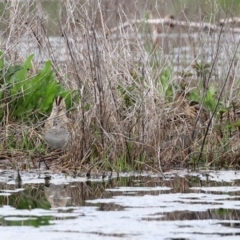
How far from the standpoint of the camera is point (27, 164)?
802 centimetres

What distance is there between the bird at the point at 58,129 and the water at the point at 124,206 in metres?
0.64

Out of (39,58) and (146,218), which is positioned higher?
(39,58)

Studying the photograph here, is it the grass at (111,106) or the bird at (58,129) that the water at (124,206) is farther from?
the bird at (58,129)

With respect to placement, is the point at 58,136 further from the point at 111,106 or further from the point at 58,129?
the point at 111,106

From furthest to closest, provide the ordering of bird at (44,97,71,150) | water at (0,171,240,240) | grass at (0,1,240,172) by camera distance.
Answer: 1. bird at (44,97,71,150)
2. grass at (0,1,240,172)
3. water at (0,171,240,240)

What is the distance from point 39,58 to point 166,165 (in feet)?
11.1

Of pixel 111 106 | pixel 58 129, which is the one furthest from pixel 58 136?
pixel 111 106

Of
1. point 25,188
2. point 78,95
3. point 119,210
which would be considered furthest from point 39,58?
point 119,210

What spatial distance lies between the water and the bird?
0.64 meters

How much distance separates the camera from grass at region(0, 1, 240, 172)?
310 inches

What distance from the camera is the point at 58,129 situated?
8.28 m

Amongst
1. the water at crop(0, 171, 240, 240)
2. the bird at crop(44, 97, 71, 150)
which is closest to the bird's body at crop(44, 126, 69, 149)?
the bird at crop(44, 97, 71, 150)

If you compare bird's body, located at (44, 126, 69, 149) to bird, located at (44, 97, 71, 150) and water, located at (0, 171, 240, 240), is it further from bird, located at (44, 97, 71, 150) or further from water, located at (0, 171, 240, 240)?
water, located at (0, 171, 240, 240)

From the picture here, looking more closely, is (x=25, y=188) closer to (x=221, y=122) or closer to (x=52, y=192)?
(x=52, y=192)
